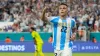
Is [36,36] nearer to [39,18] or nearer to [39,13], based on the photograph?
[39,18]

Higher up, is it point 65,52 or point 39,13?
point 65,52

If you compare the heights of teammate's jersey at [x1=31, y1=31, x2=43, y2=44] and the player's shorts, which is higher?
the player's shorts

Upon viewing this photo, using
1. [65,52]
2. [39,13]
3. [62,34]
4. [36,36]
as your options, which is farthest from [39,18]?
[65,52]

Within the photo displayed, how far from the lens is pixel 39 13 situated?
2730cm

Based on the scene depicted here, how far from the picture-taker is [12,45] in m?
22.6

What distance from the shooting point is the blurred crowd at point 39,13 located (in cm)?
2583

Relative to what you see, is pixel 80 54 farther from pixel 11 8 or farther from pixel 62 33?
pixel 62 33

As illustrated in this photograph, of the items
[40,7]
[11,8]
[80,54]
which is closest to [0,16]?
[11,8]

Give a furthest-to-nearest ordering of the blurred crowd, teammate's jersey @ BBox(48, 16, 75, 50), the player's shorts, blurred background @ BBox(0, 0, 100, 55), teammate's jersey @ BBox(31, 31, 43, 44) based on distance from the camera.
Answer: the blurred crowd → blurred background @ BBox(0, 0, 100, 55) → teammate's jersey @ BBox(31, 31, 43, 44) → teammate's jersey @ BBox(48, 16, 75, 50) → the player's shorts

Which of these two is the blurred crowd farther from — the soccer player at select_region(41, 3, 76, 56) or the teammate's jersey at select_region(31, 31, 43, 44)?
the soccer player at select_region(41, 3, 76, 56)

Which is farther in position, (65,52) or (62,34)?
(62,34)

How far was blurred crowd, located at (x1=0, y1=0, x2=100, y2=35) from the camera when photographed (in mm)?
25828

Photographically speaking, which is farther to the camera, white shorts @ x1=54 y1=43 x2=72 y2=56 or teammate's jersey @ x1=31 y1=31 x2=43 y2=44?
teammate's jersey @ x1=31 y1=31 x2=43 y2=44

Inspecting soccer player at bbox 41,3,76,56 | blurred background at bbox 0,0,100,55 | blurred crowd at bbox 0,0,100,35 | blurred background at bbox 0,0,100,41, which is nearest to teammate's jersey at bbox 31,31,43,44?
blurred background at bbox 0,0,100,55
